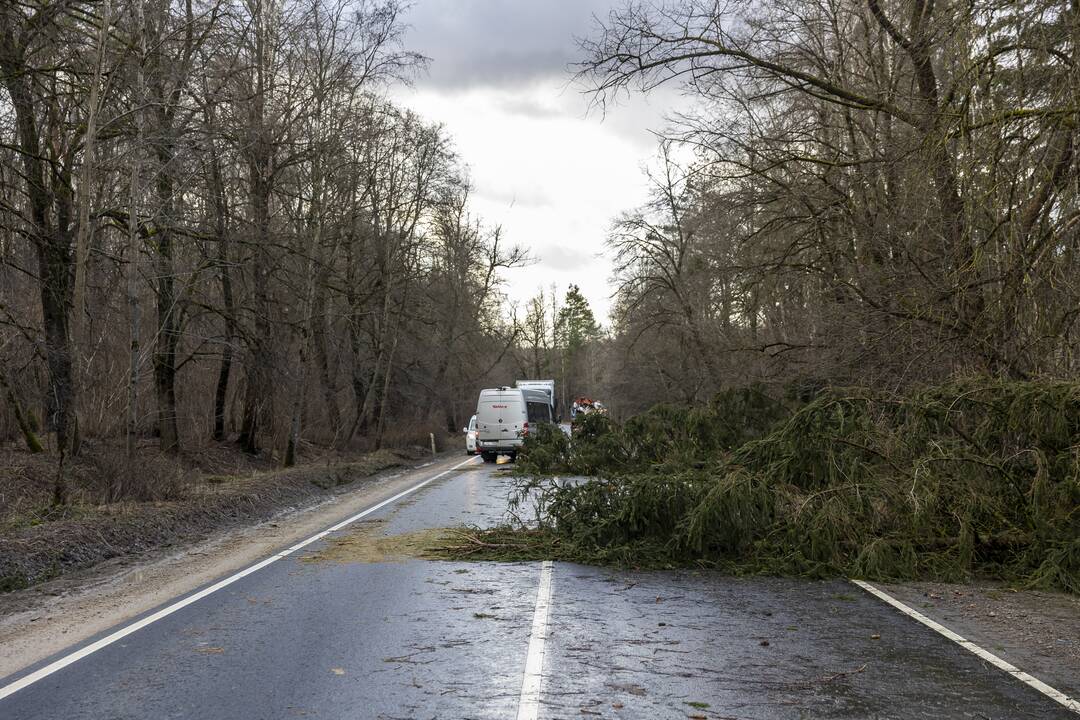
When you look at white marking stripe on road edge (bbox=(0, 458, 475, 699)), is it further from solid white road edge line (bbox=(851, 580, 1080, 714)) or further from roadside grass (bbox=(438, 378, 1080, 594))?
solid white road edge line (bbox=(851, 580, 1080, 714))

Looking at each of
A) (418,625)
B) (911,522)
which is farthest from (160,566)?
(911,522)

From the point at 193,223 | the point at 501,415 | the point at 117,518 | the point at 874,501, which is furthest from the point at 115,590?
the point at 501,415

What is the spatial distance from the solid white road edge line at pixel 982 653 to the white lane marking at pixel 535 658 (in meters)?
3.16

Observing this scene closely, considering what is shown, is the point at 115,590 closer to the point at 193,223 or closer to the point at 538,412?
the point at 193,223

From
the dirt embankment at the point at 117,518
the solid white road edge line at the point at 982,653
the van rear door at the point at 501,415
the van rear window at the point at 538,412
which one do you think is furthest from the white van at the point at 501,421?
the solid white road edge line at the point at 982,653

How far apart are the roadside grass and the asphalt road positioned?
0.82m

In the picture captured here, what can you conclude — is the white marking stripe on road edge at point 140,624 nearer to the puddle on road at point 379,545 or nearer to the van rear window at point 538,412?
the puddle on road at point 379,545

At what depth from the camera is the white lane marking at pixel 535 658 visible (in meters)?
5.18

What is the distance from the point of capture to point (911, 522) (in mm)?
9969

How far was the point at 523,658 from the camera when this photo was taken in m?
6.34

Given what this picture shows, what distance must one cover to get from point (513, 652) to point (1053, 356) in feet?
28.4

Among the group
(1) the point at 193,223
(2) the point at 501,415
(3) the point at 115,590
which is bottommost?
(3) the point at 115,590

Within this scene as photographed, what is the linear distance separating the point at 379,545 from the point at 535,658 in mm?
5980

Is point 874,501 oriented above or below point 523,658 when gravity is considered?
above
